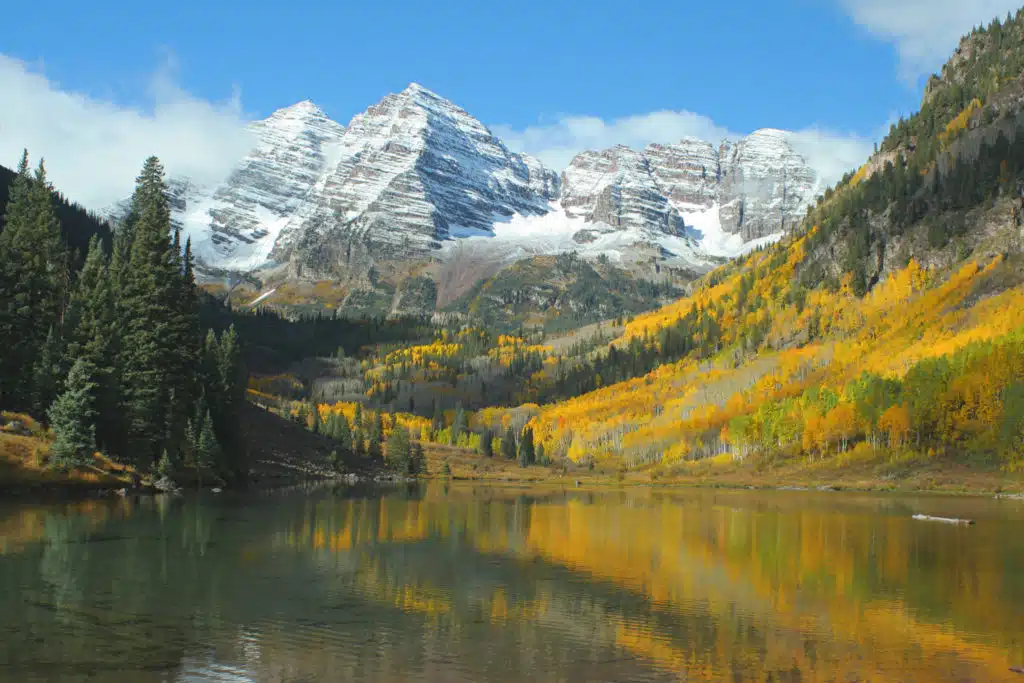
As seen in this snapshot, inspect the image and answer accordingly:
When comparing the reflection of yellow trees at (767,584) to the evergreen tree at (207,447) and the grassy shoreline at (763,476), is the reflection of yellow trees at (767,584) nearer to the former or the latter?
the grassy shoreline at (763,476)

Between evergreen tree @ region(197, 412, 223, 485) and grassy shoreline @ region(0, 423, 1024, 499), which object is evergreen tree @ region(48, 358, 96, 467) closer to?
grassy shoreline @ region(0, 423, 1024, 499)

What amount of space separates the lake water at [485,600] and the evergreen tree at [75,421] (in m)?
5.91

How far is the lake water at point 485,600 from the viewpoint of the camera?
31.7 meters

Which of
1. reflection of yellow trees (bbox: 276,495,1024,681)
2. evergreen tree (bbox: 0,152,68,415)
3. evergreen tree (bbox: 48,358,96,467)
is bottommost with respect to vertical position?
reflection of yellow trees (bbox: 276,495,1024,681)

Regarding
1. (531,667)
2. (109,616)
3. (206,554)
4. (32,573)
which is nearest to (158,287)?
(206,554)

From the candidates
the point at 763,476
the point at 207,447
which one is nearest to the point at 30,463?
the point at 207,447

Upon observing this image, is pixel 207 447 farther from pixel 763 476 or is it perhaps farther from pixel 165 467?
pixel 763 476

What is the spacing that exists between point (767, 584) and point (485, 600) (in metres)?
16.8

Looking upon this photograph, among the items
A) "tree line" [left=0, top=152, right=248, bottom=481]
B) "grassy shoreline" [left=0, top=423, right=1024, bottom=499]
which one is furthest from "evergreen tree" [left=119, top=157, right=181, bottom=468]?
"grassy shoreline" [left=0, top=423, right=1024, bottom=499]

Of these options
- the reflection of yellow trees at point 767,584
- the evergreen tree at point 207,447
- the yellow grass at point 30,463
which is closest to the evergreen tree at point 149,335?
the evergreen tree at point 207,447

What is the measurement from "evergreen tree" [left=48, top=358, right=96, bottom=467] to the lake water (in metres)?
5.91

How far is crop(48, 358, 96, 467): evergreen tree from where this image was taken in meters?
78.2

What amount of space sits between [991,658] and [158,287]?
88.3 metres

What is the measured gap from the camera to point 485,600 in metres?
44.1
